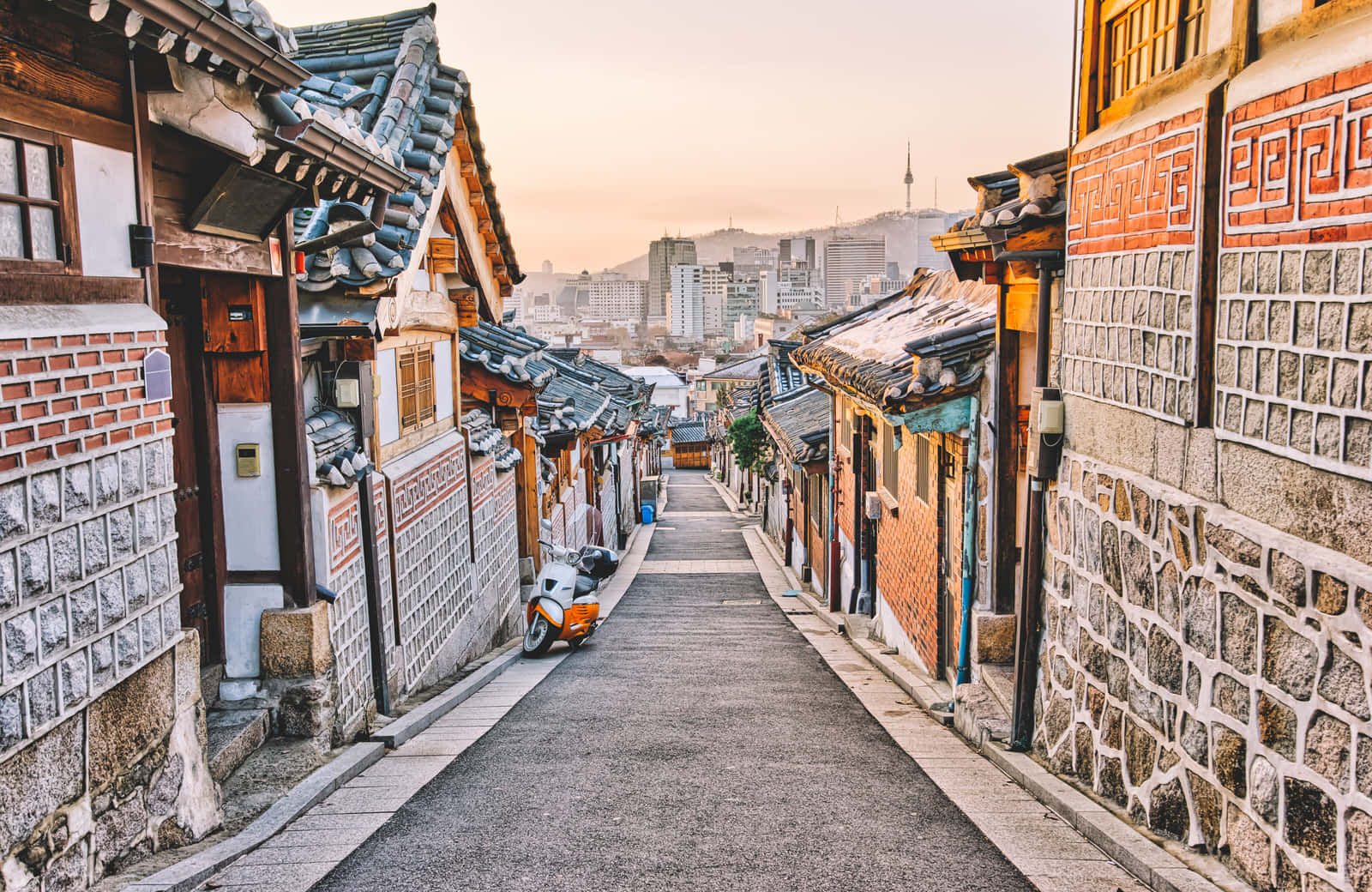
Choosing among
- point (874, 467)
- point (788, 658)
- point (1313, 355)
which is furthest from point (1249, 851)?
point (874, 467)

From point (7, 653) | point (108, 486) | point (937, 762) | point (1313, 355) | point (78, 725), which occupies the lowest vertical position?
point (937, 762)

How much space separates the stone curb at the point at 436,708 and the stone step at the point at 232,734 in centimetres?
122

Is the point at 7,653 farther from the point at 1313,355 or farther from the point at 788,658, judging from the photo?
the point at 788,658

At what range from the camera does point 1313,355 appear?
4637 millimetres

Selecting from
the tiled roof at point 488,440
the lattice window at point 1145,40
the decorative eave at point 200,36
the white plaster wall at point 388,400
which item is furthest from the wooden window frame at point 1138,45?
the tiled roof at point 488,440

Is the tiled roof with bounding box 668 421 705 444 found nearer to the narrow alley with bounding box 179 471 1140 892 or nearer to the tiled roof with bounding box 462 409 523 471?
the tiled roof with bounding box 462 409 523 471

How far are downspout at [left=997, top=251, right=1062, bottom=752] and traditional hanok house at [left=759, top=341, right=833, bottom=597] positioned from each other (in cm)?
1423

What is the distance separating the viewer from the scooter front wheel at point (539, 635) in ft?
53.2

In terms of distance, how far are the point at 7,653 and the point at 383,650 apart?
231 inches

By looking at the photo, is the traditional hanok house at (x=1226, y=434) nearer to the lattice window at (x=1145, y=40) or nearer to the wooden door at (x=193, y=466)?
the lattice window at (x=1145, y=40)

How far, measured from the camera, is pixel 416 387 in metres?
12.9

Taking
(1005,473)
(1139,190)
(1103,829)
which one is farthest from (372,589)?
(1139,190)

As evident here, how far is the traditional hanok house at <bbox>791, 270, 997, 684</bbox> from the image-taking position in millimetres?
10961

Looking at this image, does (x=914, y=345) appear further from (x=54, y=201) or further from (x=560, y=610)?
(x=54, y=201)
